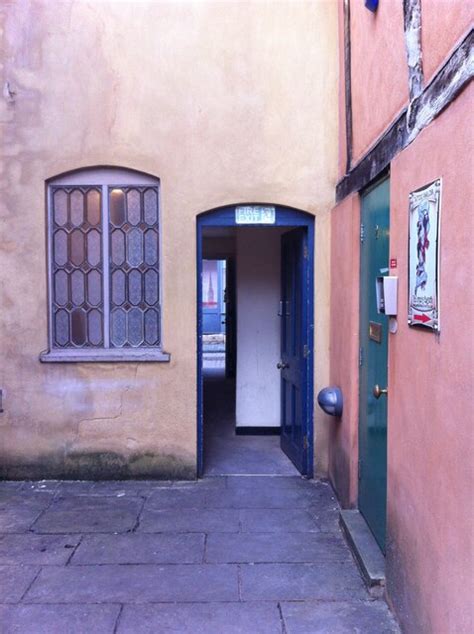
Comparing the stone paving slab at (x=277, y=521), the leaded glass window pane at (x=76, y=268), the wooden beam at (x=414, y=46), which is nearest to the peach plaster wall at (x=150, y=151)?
the leaded glass window pane at (x=76, y=268)

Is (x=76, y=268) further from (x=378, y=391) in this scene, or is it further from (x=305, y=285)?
(x=378, y=391)

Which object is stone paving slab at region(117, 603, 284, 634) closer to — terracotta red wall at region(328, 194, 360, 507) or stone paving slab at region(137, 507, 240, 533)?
stone paving slab at region(137, 507, 240, 533)

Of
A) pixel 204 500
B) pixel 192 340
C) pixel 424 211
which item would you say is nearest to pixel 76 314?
pixel 192 340

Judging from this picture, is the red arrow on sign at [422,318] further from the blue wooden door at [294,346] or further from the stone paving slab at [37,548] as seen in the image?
the stone paving slab at [37,548]

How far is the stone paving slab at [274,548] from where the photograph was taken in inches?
171

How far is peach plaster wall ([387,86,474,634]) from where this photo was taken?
8.04 ft

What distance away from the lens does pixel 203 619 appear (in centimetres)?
357

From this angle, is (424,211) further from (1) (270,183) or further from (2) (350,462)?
(1) (270,183)

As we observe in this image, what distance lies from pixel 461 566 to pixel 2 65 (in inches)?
229

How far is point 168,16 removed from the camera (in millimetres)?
5824

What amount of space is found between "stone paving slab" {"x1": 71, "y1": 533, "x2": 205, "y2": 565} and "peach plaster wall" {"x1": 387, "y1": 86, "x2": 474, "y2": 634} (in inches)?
59.9

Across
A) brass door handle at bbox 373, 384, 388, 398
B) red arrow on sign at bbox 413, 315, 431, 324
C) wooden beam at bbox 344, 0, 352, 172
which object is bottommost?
brass door handle at bbox 373, 384, 388, 398

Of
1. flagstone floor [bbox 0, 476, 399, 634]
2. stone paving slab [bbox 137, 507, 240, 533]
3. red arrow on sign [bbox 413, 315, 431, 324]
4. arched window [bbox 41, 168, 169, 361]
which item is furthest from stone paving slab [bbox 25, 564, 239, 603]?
arched window [bbox 41, 168, 169, 361]

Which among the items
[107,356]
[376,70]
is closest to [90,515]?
[107,356]
